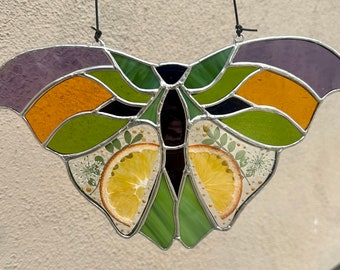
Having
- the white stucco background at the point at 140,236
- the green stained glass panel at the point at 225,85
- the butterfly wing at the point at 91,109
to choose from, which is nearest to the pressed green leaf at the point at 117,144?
the butterfly wing at the point at 91,109

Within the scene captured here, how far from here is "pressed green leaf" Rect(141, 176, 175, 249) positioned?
1.66 feet

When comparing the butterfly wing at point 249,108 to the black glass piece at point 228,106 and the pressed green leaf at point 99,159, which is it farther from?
the pressed green leaf at point 99,159

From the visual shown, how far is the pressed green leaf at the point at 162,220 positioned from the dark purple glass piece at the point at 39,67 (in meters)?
0.16

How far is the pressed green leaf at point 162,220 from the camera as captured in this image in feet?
1.66

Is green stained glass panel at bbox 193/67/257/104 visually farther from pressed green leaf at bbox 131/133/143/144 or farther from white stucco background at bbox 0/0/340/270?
white stucco background at bbox 0/0/340/270

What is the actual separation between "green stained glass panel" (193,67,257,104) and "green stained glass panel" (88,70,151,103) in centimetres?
6

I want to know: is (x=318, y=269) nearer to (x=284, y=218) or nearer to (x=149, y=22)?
(x=284, y=218)

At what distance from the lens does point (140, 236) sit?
828mm

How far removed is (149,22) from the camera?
2.57 feet

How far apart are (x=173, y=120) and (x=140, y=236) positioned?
41cm

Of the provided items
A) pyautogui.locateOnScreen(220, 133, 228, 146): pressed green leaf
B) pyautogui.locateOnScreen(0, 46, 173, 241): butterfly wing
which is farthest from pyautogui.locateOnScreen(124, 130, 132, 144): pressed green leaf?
pyautogui.locateOnScreen(220, 133, 228, 146): pressed green leaf

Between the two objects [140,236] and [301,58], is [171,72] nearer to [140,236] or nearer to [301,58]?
[301,58]

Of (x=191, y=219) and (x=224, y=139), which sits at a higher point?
(x=224, y=139)

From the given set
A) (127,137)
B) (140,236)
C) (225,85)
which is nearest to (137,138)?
(127,137)
